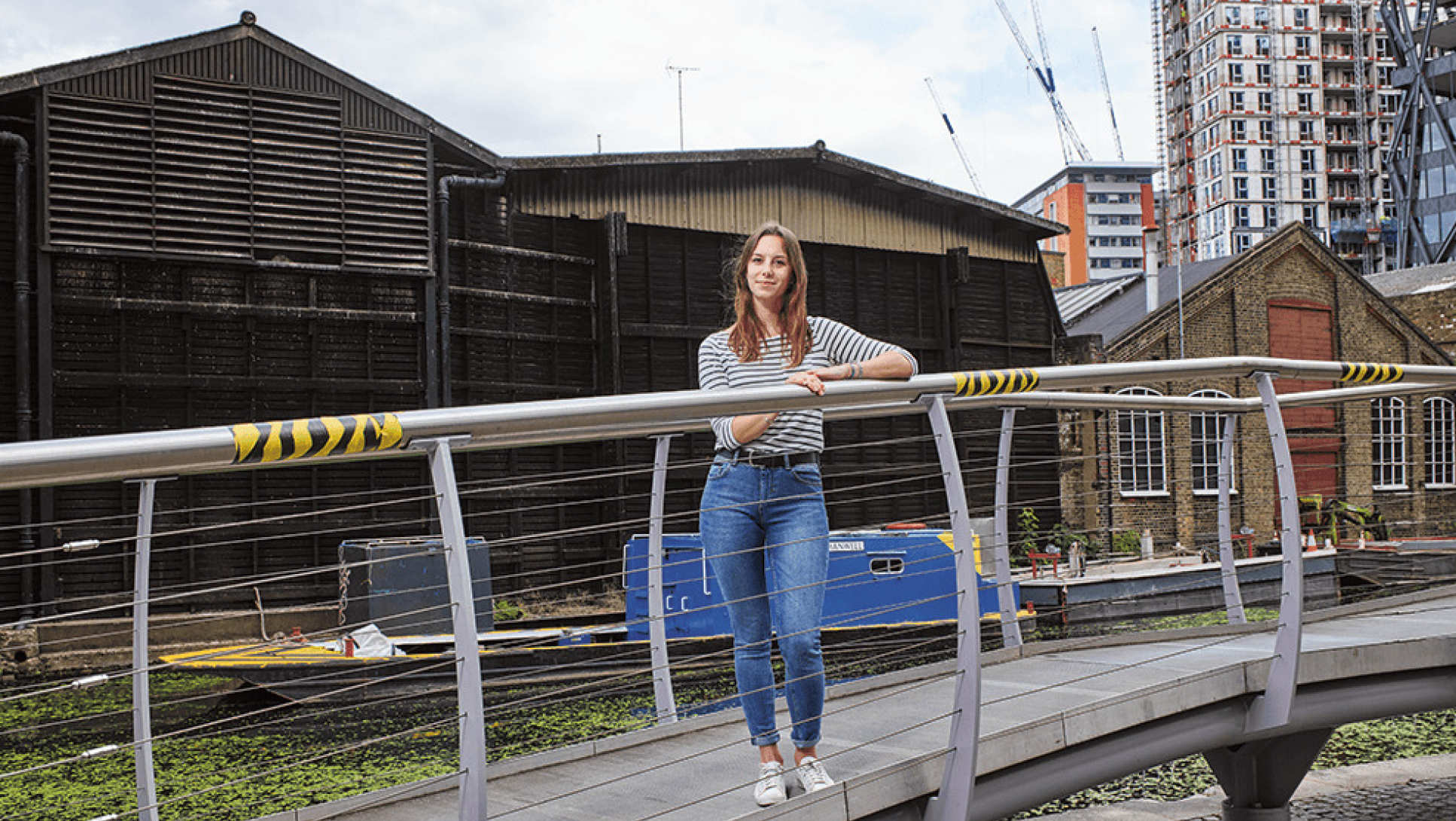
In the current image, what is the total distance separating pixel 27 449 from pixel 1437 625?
198 inches

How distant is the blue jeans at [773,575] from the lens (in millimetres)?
3133

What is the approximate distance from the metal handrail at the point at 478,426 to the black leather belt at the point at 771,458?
14 cm

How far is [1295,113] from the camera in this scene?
8494 cm

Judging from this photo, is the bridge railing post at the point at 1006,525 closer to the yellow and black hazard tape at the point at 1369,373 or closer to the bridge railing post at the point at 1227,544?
the bridge railing post at the point at 1227,544

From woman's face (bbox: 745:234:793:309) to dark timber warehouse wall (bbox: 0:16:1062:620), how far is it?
886 cm

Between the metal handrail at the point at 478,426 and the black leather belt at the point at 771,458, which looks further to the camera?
the black leather belt at the point at 771,458

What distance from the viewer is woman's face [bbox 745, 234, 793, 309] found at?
329 cm

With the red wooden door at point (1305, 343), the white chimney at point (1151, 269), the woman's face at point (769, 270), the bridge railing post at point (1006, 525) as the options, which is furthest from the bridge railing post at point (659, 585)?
the red wooden door at point (1305, 343)

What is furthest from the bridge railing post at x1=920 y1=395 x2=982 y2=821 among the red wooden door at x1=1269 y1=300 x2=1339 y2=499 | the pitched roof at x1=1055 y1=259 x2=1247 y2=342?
the red wooden door at x1=1269 y1=300 x2=1339 y2=499

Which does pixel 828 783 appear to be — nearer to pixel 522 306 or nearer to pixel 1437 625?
pixel 1437 625

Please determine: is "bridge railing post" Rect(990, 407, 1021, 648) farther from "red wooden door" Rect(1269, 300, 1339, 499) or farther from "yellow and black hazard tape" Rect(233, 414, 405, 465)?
"red wooden door" Rect(1269, 300, 1339, 499)

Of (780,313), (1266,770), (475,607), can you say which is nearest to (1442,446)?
(1266,770)

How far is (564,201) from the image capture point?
1706cm

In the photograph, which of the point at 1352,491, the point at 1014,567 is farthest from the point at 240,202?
the point at 1352,491
